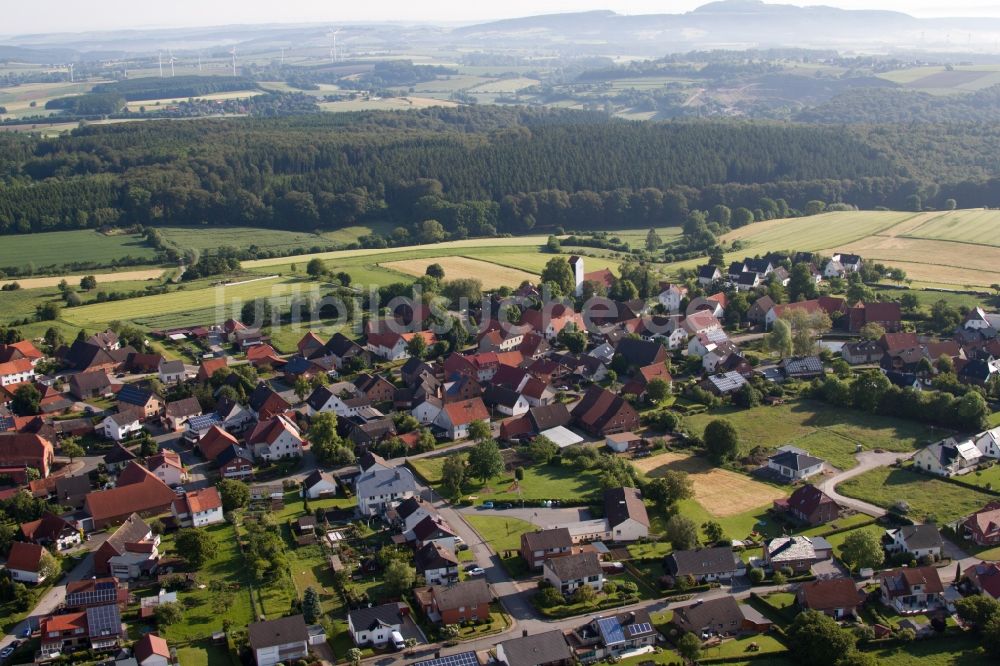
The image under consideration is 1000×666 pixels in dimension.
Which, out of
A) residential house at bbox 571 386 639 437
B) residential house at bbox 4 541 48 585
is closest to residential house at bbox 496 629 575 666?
residential house at bbox 4 541 48 585

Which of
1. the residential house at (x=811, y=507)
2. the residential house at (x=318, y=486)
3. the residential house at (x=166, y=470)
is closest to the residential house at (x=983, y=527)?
the residential house at (x=811, y=507)

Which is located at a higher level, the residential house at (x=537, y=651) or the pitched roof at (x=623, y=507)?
the pitched roof at (x=623, y=507)

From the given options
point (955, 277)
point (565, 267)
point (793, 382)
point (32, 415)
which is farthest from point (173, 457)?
point (955, 277)

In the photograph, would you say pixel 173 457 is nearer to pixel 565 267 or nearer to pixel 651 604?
pixel 651 604

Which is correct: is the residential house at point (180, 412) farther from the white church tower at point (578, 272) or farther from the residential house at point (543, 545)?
the white church tower at point (578, 272)

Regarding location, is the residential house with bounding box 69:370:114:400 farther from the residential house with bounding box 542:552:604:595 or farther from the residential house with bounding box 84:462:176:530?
the residential house with bounding box 542:552:604:595
